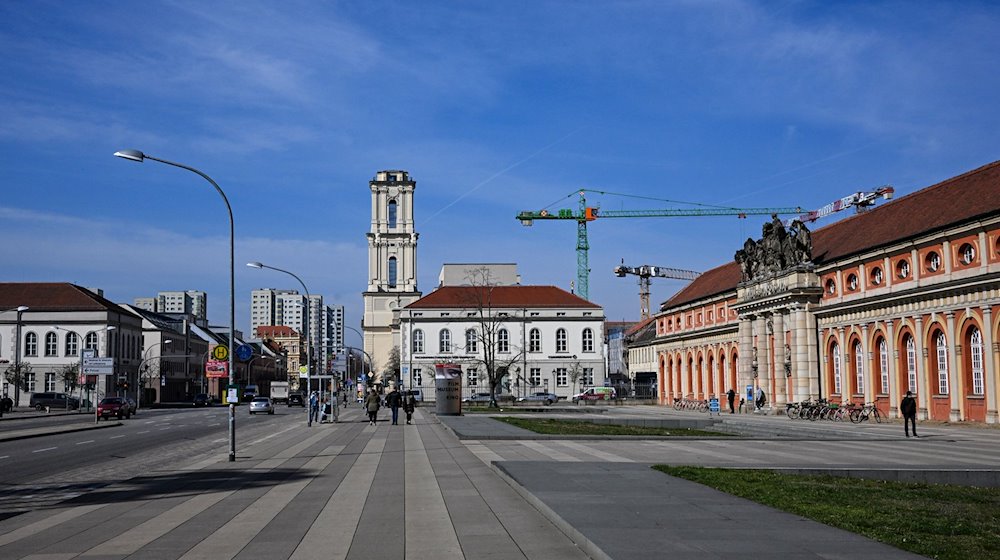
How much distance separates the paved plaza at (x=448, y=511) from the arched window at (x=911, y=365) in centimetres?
2099

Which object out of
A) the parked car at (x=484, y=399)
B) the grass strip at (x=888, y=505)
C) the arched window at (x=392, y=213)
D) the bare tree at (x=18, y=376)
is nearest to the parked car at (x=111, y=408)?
the bare tree at (x=18, y=376)

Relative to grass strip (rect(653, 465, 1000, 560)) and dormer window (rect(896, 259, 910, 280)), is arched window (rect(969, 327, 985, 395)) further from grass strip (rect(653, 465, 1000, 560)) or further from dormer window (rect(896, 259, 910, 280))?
grass strip (rect(653, 465, 1000, 560))

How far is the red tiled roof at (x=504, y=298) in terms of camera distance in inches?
4139

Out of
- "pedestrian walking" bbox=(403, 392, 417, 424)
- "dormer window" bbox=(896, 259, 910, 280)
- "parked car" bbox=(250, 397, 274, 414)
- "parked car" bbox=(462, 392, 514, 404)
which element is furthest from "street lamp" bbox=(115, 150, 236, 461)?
"parked car" bbox=(462, 392, 514, 404)

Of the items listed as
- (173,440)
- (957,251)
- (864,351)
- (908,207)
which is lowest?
(173,440)

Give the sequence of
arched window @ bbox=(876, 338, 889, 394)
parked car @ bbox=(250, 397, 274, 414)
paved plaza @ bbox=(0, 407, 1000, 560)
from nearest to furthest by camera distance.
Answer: paved plaza @ bbox=(0, 407, 1000, 560) → arched window @ bbox=(876, 338, 889, 394) → parked car @ bbox=(250, 397, 274, 414)

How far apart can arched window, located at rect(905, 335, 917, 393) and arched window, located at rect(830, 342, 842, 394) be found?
726cm

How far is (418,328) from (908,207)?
209ft

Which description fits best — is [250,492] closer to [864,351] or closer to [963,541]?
[963,541]

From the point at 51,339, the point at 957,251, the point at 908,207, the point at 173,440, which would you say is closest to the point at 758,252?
the point at 908,207

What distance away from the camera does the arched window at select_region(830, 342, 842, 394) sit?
52875mm

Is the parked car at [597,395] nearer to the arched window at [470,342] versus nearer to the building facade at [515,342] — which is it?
the building facade at [515,342]

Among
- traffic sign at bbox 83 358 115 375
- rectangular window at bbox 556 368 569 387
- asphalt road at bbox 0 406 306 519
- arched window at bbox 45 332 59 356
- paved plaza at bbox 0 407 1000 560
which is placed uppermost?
arched window at bbox 45 332 59 356

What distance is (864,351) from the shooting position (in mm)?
49219
